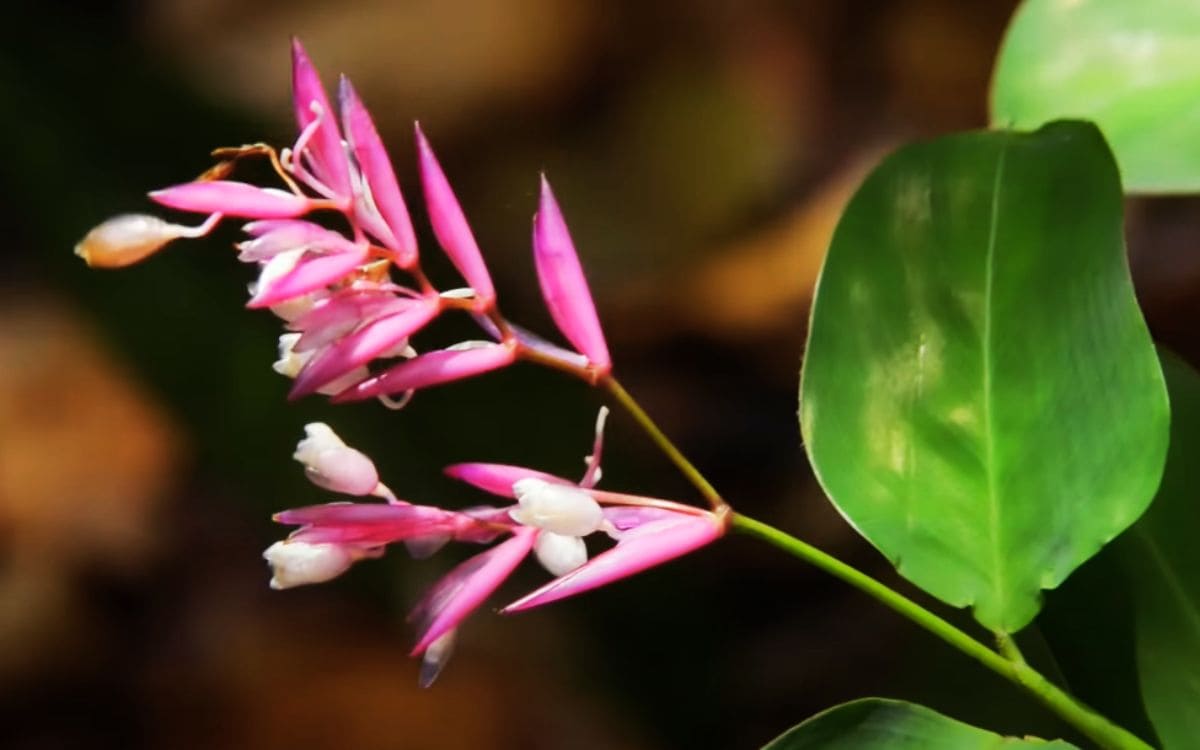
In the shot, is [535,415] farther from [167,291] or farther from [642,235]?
[642,235]

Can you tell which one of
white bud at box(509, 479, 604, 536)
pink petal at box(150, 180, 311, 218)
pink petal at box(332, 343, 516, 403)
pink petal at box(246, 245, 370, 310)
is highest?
pink petal at box(150, 180, 311, 218)

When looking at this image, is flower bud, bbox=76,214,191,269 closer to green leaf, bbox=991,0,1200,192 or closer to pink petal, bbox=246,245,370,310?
pink petal, bbox=246,245,370,310

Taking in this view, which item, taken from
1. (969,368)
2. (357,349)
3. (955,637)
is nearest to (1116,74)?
(969,368)

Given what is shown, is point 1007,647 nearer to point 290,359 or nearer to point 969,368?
point 969,368

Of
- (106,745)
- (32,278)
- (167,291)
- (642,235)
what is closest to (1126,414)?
(167,291)

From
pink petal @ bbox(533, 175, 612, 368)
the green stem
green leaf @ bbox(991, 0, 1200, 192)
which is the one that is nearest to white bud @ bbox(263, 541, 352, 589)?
pink petal @ bbox(533, 175, 612, 368)

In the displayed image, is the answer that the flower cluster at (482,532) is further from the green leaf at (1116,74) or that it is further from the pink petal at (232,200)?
the green leaf at (1116,74)

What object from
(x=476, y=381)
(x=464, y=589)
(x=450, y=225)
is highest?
(x=450, y=225)
